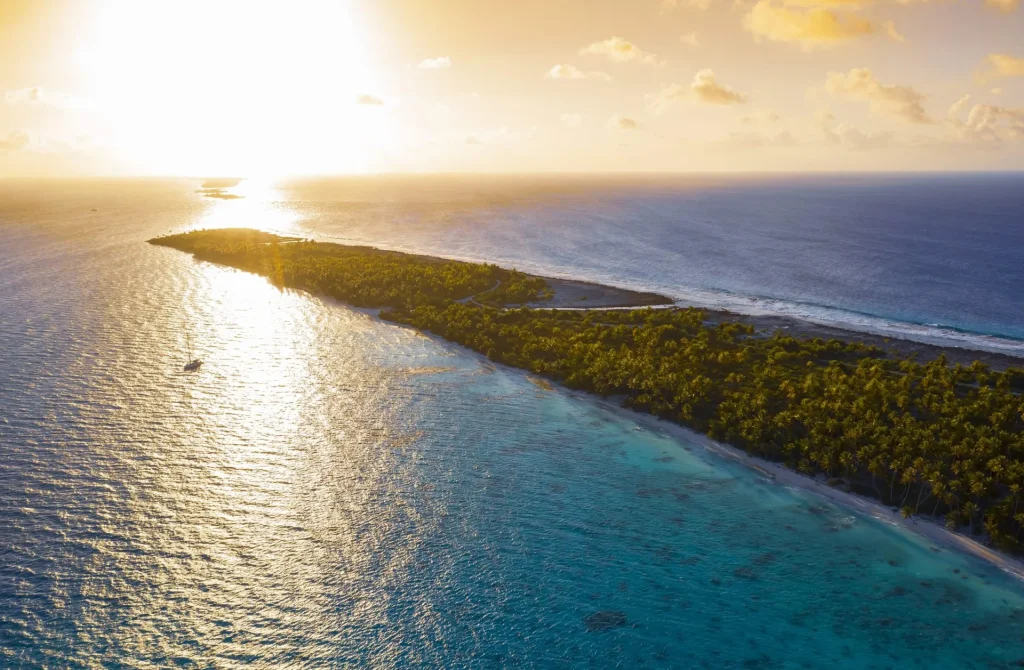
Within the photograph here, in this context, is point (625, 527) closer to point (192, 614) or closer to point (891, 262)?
point (192, 614)

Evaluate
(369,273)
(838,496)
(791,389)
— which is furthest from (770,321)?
(369,273)

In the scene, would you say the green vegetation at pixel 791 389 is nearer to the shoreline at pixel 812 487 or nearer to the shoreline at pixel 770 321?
the shoreline at pixel 812 487

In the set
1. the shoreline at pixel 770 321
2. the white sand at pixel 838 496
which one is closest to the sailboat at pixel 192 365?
the white sand at pixel 838 496

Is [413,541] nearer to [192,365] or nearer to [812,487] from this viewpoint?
[812,487]

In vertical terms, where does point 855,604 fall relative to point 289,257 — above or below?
below

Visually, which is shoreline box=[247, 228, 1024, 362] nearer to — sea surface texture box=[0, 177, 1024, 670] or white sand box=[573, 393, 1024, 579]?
white sand box=[573, 393, 1024, 579]

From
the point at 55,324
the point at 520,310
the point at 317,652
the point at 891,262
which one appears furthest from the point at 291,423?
the point at 891,262

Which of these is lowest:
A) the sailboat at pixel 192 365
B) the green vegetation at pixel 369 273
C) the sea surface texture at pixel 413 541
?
the sea surface texture at pixel 413 541

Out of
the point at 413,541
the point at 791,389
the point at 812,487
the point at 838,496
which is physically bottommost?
the point at 413,541
